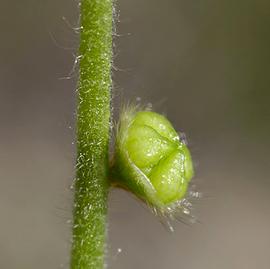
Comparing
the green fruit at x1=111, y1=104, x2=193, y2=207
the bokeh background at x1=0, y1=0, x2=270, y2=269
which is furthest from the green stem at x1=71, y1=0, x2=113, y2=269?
the bokeh background at x1=0, y1=0, x2=270, y2=269

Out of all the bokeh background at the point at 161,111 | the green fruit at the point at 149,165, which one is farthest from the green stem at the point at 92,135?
the bokeh background at the point at 161,111

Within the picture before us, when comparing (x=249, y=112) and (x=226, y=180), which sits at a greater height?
(x=249, y=112)

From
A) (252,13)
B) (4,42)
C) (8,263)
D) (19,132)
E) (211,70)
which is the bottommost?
(8,263)

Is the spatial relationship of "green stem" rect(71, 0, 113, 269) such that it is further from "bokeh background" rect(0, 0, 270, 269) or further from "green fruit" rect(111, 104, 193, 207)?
"bokeh background" rect(0, 0, 270, 269)

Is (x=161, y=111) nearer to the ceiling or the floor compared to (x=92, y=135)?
nearer to the floor

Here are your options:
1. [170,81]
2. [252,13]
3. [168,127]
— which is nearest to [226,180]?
[170,81]

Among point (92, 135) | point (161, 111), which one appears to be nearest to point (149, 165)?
point (92, 135)

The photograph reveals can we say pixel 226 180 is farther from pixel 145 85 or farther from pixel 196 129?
pixel 145 85

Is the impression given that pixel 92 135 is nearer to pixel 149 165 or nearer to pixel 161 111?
pixel 149 165
